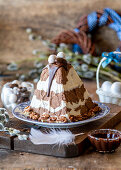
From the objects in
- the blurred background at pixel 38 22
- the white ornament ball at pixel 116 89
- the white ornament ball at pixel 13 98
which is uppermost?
the blurred background at pixel 38 22

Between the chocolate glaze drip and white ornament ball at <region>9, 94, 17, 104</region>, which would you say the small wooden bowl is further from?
white ornament ball at <region>9, 94, 17, 104</region>

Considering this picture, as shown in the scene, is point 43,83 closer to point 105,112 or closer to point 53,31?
point 105,112

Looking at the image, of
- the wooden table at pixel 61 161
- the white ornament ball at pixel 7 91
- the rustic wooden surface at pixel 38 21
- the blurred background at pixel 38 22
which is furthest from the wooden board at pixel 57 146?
the blurred background at pixel 38 22

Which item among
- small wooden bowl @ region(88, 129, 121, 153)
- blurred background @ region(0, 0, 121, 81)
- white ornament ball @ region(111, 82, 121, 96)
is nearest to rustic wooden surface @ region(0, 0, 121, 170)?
blurred background @ region(0, 0, 121, 81)

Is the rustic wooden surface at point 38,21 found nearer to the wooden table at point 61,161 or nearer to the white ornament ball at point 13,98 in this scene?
the white ornament ball at point 13,98

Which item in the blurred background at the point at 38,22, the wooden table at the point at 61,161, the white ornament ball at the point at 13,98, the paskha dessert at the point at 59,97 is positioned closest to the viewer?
the wooden table at the point at 61,161

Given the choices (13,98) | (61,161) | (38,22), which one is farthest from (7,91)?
(38,22)
